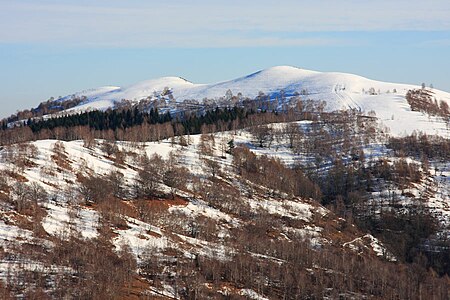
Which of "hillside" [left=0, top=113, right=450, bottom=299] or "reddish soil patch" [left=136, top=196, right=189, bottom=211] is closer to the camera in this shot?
"hillside" [left=0, top=113, right=450, bottom=299]

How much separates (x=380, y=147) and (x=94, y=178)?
275 feet

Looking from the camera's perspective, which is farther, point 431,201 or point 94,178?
point 431,201

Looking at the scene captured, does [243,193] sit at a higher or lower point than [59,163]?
lower

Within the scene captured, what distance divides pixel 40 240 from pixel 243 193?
178ft

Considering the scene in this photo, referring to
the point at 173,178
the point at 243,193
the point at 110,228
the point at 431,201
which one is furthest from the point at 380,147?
the point at 110,228

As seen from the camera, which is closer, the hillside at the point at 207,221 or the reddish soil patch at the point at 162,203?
the hillside at the point at 207,221

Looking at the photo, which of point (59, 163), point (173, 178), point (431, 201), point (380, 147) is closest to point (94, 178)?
point (59, 163)

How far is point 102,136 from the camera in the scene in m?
154

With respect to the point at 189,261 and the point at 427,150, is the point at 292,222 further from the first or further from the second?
the point at 427,150

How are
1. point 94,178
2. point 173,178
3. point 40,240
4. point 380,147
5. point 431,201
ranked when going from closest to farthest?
1. point 40,240
2. point 94,178
3. point 173,178
4. point 431,201
5. point 380,147

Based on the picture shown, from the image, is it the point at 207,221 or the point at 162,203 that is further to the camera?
the point at 162,203

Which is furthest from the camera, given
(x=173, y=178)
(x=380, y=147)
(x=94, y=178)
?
(x=380, y=147)

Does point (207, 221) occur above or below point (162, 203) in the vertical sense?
below

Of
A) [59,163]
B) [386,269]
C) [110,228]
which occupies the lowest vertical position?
[386,269]
